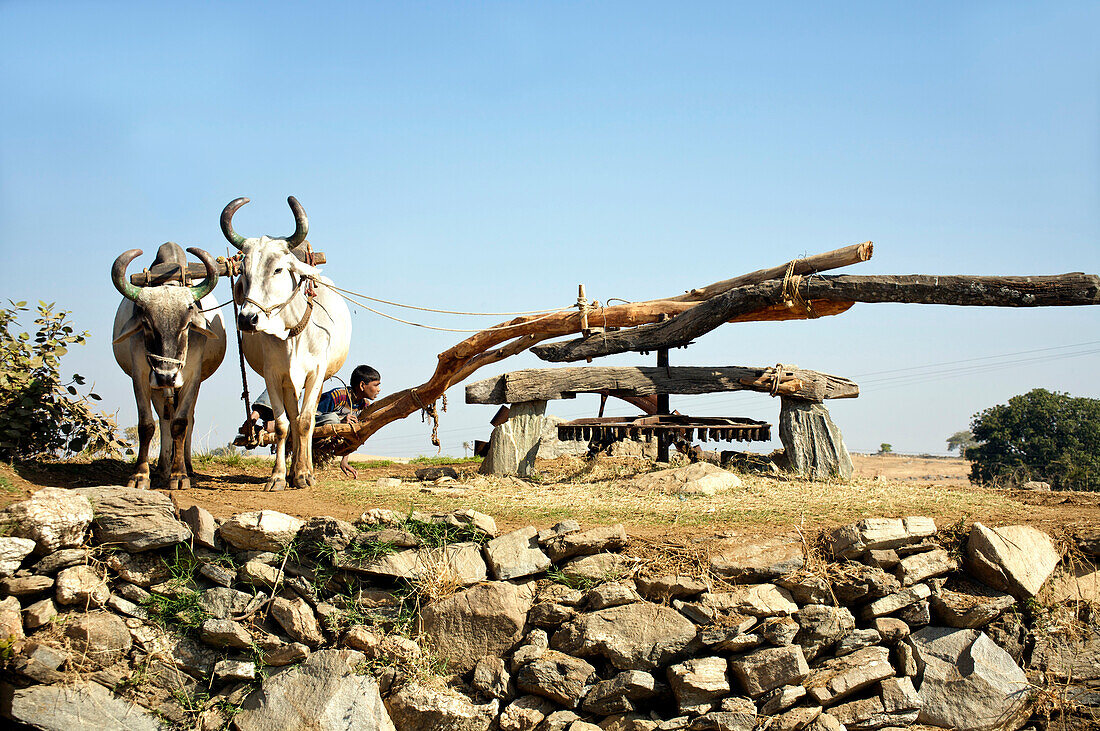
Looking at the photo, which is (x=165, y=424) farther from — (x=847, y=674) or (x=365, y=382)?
(x=847, y=674)

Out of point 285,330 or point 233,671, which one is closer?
point 233,671

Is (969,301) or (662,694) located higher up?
(969,301)

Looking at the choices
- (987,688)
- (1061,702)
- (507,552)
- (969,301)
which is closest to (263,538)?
(507,552)

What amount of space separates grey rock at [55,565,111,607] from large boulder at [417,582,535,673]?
222 centimetres

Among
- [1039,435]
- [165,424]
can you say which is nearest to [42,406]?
[165,424]

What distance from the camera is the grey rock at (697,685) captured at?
531 cm

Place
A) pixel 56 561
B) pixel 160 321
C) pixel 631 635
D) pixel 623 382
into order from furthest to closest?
pixel 623 382 → pixel 160 321 → pixel 56 561 → pixel 631 635

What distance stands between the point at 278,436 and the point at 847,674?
5389 mm

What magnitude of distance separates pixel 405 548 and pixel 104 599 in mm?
2080

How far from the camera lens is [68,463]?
28.2 feet

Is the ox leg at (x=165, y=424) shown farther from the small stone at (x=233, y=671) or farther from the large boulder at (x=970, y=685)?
the large boulder at (x=970, y=685)

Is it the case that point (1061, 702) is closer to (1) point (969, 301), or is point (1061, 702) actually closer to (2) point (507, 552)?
(1) point (969, 301)

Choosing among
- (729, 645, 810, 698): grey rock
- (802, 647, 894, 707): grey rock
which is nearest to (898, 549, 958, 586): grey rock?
(802, 647, 894, 707): grey rock

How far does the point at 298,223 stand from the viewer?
783cm
